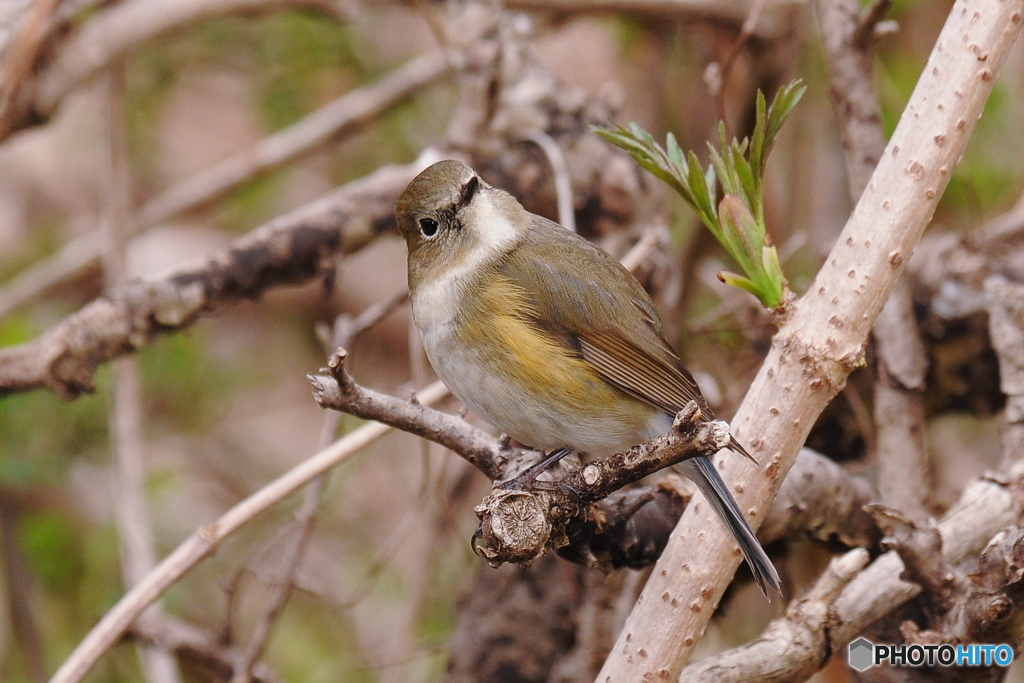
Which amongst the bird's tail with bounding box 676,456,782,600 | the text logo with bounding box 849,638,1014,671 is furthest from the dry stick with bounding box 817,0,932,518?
A: the bird's tail with bounding box 676,456,782,600

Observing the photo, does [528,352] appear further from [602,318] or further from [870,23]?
[870,23]

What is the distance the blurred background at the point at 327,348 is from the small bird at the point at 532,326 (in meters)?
0.72

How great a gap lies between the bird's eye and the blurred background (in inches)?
25.5

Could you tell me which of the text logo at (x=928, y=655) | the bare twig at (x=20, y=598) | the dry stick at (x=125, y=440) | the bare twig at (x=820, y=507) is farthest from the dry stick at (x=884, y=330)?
the bare twig at (x=20, y=598)

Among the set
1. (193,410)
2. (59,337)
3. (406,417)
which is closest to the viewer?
(406,417)

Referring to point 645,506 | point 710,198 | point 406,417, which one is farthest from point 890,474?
point 406,417

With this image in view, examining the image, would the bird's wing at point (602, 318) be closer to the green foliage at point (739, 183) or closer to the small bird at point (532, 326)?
the small bird at point (532, 326)

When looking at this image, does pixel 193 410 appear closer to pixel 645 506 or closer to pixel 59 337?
pixel 59 337

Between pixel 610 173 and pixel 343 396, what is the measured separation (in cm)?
169

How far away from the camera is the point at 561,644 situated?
9.39 ft

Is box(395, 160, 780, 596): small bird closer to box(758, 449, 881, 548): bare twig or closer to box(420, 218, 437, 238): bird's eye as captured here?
box(420, 218, 437, 238): bird's eye

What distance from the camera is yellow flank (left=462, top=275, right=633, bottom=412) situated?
212 centimetres

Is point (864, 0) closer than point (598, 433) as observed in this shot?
No

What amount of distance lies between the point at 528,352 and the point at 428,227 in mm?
427
